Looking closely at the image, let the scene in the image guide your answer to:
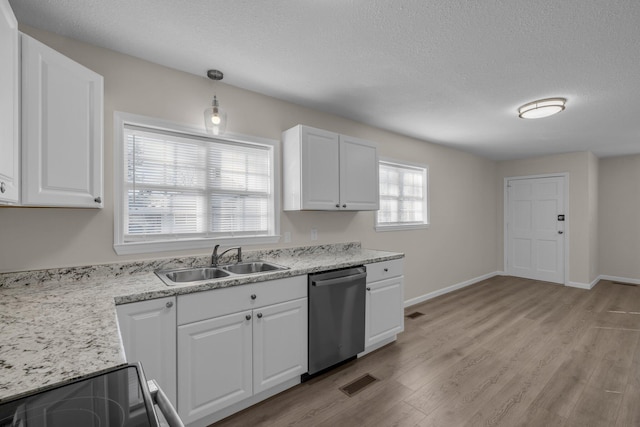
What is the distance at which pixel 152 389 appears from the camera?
836mm

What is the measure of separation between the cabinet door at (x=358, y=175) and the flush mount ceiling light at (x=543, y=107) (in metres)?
1.57

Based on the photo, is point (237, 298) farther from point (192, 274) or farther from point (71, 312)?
point (71, 312)

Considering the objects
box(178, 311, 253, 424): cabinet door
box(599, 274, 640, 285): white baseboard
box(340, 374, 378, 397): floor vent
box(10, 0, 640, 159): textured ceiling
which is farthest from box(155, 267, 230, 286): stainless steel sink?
box(599, 274, 640, 285): white baseboard

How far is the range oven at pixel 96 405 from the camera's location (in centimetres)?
67

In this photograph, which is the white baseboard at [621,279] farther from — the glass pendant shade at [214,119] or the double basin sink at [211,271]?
the glass pendant shade at [214,119]

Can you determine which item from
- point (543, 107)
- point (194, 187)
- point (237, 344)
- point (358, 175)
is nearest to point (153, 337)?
point (237, 344)

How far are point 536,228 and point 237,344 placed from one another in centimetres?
606

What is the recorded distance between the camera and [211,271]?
2.37 metres

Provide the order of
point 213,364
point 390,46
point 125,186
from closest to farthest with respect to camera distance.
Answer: point 213,364 < point 390,46 < point 125,186

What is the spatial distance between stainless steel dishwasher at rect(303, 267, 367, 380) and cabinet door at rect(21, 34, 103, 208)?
1590 mm

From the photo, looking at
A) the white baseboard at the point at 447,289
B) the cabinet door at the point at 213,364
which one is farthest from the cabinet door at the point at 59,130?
the white baseboard at the point at 447,289

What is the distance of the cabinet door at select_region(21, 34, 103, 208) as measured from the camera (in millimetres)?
1446

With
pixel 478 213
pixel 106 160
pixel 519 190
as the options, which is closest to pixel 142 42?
pixel 106 160

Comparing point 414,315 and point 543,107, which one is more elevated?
point 543,107
